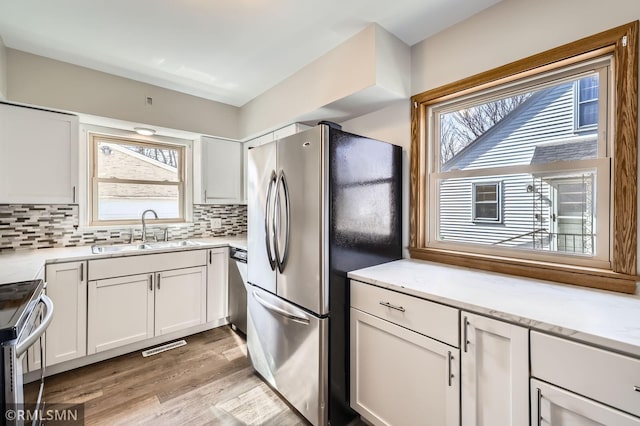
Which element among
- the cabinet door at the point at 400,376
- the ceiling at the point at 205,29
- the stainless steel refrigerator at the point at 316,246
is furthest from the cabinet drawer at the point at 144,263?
the cabinet door at the point at 400,376

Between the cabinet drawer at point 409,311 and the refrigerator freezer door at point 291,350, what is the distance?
25cm

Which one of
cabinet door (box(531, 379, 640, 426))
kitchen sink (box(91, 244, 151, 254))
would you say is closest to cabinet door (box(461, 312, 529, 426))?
cabinet door (box(531, 379, 640, 426))

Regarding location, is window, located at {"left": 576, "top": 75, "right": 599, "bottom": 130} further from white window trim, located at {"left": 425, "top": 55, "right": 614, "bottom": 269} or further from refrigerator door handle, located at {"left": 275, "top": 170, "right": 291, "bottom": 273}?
refrigerator door handle, located at {"left": 275, "top": 170, "right": 291, "bottom": 273}

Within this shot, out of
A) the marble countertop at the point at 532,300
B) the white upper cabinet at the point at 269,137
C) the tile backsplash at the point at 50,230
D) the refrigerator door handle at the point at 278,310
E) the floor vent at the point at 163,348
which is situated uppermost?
the white upper cabinet at the point at 269,137

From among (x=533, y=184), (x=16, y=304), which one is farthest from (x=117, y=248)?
(x=533, y=184)

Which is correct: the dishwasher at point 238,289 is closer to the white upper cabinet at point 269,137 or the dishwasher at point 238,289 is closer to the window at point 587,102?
the white upper cabinet at point 269,137

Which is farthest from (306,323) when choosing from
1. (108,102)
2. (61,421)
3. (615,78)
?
(108,102)

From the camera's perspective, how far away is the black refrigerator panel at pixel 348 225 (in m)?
1.58

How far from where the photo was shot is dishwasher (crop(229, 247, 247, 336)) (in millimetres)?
2619

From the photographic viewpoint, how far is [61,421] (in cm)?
164

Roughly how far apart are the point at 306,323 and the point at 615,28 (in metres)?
2.10

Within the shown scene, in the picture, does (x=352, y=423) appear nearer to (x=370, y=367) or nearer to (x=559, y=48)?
(x=370, y=367)

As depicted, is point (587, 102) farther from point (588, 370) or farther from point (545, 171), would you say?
point (588, 370)

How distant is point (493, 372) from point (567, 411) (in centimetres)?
22
